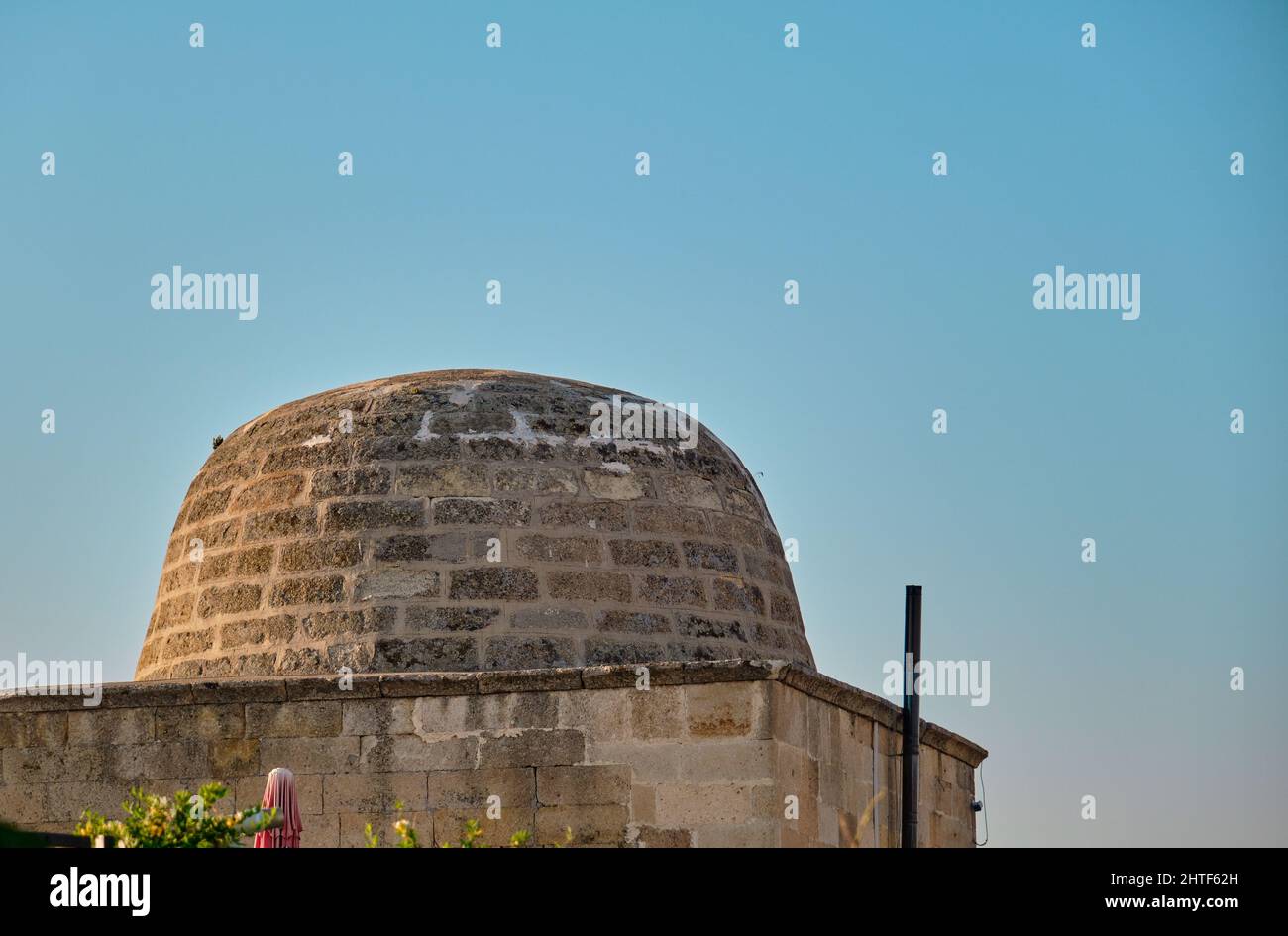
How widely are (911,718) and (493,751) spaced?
123 inches

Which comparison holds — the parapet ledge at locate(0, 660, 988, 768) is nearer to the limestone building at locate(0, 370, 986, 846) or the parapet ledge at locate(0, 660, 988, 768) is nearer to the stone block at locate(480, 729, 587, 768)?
the limestone building at locate(0, 370, 986, 846)

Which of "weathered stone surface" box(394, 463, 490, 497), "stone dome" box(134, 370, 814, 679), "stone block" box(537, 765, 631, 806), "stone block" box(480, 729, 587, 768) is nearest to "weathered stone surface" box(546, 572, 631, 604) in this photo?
"stone dome" box(134, 370, 814, 679)

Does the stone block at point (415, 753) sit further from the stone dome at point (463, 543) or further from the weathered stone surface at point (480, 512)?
the weathered stone surface at point (480, 512)

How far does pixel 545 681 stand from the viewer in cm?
1147

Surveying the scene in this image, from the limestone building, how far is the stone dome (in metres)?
0.02

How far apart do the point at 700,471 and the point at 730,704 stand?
3018 millimetres

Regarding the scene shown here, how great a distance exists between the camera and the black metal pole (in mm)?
13031

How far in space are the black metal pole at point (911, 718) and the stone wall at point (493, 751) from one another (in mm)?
772

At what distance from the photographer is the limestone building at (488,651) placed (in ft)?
36.9

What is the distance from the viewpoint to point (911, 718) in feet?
42.8

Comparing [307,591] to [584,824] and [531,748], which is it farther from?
[584,824]
